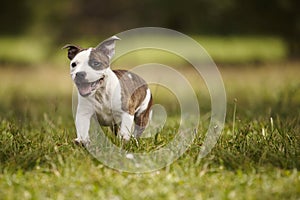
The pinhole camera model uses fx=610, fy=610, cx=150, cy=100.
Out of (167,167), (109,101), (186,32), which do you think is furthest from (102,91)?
(186,32)

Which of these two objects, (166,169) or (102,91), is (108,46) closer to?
(102,91)

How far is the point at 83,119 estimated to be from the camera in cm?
541

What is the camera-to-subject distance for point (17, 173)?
186 inches

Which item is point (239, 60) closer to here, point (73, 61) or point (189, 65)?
point (189, 65)

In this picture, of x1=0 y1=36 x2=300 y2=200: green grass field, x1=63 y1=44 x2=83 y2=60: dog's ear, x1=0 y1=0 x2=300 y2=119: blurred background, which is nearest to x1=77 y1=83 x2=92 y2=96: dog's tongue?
x1=63 y1=44 x2=83 y2=60: dog's ear

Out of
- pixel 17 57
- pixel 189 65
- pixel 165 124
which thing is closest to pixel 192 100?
pixel 165 124

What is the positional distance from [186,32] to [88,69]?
43.7ft

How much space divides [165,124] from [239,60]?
10.2 m

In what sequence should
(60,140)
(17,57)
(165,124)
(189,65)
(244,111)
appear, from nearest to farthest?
(60,140) < (165,124) < (244,111) < (189,65) < (17,57)

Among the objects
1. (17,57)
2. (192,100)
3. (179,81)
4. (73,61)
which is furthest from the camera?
(17,57)

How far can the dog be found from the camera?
5.18 meters

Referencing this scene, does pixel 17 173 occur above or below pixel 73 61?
below

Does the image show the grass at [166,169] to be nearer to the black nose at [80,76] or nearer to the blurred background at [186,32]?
the black nose at [80,76]

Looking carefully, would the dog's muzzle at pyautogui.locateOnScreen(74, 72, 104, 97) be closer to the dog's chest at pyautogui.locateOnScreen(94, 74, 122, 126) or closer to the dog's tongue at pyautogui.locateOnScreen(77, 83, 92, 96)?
the dog's tongue at pyautogui.locateOnScreen(77, 83, 92, 96)
